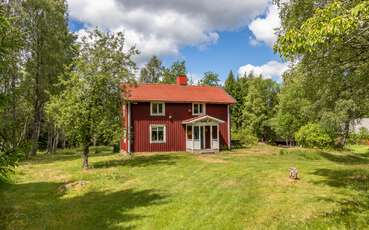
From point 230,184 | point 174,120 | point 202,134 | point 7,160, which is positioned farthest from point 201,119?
point 7,160

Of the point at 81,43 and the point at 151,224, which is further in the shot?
the point at 81,43

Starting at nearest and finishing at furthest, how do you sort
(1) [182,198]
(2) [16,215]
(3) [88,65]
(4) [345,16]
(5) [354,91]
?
(4) [345,16], (2) [16,215], (1) [182,198], (5) [354,91], (3) [88,65]

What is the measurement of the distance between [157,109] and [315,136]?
1523 cm

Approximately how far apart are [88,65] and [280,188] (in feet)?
41.0

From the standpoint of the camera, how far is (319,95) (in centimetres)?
1362

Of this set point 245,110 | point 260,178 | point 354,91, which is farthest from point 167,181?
point 245,110

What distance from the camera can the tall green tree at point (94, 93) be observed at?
17.2m

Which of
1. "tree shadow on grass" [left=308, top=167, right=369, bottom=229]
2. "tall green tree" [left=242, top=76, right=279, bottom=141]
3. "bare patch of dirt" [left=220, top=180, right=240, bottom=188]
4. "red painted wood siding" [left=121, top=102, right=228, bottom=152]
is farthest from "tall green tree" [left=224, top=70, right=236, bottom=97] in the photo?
"bare patch of dirt" [left=220, top=180, right=240, bottom=188]

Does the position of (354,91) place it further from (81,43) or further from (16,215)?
(81,43)

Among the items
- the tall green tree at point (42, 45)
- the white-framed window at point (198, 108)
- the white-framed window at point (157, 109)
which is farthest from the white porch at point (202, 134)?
the tall green tree at point (42, 45)

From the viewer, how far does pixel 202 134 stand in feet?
90.1

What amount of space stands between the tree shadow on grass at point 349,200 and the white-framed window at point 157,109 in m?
15.3

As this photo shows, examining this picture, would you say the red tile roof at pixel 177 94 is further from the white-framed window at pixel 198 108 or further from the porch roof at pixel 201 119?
the porch roof at pixel 201 119

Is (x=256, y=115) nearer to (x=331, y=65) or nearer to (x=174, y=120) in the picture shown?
(x=174, y=120)
